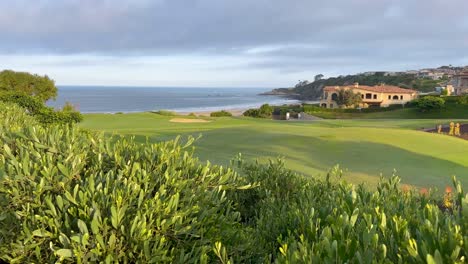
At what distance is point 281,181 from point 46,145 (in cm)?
290

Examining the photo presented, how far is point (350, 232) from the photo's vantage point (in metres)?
2.81

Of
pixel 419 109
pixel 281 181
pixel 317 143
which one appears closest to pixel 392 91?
pixel 419 109

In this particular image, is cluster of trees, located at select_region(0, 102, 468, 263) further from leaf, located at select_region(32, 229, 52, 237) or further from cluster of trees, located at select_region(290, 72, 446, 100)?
cluster of trees, located at select_region(290, 72, 446, 100)

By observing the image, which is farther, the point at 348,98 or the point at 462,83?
the point at 462,83

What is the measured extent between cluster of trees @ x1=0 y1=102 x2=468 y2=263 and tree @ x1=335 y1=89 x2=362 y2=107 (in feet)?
264

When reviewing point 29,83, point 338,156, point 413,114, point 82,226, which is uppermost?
point 29,83

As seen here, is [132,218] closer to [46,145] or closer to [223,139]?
[46,145]

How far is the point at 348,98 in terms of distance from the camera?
8256 centimetres

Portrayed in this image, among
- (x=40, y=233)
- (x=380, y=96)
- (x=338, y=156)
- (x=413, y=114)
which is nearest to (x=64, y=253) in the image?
(x=40, y=233)

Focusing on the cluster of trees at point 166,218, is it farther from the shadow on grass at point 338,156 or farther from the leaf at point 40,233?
the shadow on grass at point 338,156

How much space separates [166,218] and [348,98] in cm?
8232

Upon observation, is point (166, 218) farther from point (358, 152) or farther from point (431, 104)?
point (431, 104)

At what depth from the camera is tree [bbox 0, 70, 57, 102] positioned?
53.2m

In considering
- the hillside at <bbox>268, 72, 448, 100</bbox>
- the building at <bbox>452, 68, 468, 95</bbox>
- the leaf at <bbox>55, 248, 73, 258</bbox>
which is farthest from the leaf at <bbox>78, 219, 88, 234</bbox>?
the hillside at <bbox>268, 72, 448, 100</bbox>
